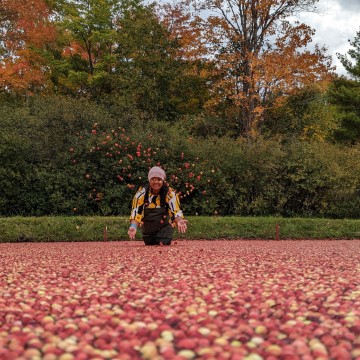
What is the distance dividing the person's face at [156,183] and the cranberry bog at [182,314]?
3.11 m

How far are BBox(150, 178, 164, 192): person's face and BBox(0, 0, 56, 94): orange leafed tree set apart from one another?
18.9m

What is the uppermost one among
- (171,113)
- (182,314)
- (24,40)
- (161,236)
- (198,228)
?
(24,40)

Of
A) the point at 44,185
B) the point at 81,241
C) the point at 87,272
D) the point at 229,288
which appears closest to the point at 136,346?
the point at 229,288

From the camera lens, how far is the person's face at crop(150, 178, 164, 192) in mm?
7963

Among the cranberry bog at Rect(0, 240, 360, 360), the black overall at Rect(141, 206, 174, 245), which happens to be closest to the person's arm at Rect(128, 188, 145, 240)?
the black overall at Rect(141, 206, 174, 245)

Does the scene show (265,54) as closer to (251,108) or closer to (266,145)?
(251,108)

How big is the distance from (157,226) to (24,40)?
21.7m

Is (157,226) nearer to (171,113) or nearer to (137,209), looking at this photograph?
(137,209)

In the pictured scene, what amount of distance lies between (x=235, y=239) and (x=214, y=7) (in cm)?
1464

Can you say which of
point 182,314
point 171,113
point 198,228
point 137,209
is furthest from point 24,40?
point 182,314

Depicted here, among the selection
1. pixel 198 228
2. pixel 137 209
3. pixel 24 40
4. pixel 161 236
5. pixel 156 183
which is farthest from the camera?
pixel 24 40

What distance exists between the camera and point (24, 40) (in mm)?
26234

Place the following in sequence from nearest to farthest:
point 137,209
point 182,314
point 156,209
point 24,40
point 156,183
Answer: point 182,314, point 156,183, point 137,209, point 156,209, point 24,40

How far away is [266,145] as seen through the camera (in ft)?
57.0
